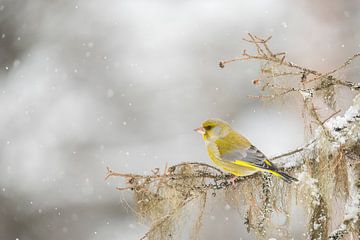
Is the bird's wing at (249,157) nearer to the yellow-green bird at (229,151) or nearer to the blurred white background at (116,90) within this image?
the yellow-green bird at (229,151)

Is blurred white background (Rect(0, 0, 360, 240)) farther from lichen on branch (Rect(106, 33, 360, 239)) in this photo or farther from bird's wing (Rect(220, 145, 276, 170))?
lichen on branch (Rect(106, 33, 360, 239))

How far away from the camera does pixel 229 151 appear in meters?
2.09

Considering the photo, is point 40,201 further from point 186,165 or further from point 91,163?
point 186,165

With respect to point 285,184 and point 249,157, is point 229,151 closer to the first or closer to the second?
point 249,157

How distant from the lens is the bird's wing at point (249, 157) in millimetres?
1812

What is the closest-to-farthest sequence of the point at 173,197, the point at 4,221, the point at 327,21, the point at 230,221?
1. the point at 173,197
2. the point at 230,221
3. the point at 4,221
4. the point at 327,21

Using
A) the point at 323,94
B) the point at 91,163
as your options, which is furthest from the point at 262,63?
the point at 91,163

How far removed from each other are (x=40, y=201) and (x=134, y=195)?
552cm

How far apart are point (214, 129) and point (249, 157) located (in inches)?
8.0

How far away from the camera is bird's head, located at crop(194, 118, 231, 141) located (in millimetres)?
2133

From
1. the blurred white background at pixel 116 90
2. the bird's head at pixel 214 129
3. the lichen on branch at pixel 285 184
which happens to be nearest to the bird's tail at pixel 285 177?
the lichen on branch at pixel 285 184

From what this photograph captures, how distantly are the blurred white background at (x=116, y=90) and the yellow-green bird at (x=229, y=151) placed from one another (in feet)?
14.6

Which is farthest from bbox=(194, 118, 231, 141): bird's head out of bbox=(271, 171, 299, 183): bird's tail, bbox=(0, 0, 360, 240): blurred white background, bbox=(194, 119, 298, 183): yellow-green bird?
bbox=(0, 0, 360, 240): blurred white background

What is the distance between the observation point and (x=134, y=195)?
6.11ft
